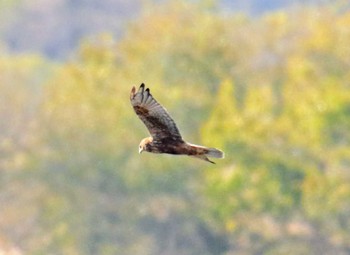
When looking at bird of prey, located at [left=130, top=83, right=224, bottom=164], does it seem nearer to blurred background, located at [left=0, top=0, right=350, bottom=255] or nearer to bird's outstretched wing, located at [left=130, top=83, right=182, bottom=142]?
bird's outstretched wing, located at [left=130, top=83, right=182, bottom=142]

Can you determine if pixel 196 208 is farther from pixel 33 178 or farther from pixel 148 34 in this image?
pixel 148 34

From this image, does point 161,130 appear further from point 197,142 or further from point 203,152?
point 197,142

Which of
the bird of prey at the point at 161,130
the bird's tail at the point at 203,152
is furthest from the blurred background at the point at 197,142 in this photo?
the bird's tail at the point at 203,152

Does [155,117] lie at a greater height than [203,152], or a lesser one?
greater

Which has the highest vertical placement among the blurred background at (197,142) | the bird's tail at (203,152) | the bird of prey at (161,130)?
the blurred background at (197,142)

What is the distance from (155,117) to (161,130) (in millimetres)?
89

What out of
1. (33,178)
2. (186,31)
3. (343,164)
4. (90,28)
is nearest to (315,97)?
(343,164)

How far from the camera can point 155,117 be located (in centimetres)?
908

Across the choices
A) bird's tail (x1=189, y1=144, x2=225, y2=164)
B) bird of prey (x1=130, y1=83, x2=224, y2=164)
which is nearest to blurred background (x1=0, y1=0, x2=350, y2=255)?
bird of prey (x1=130, y1=83, x2=224, y2=164)

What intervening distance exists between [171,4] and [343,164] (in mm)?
10107

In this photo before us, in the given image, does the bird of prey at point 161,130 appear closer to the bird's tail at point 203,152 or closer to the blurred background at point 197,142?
the bird's tail at point 203,152

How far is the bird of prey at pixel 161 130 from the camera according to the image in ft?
29.3

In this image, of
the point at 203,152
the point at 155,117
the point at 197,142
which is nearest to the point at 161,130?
the point at 155,117

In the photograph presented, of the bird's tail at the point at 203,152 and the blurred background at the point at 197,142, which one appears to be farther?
the blurred background at the point at 197,142
